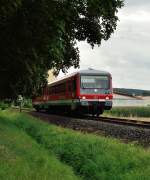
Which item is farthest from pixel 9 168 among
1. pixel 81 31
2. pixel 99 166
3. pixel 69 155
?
pixel 81 31

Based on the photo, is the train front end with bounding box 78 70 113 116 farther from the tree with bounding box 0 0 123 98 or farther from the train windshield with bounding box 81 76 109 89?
the tree with bounding box 0 0 123 98

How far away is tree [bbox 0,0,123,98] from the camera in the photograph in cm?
1683

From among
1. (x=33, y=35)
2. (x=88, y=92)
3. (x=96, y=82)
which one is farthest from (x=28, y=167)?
(x=96, y=82)

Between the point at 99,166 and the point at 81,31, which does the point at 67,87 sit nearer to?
the point at 81,31

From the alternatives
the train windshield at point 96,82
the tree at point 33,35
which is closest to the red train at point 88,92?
the train windshield at point 96,82

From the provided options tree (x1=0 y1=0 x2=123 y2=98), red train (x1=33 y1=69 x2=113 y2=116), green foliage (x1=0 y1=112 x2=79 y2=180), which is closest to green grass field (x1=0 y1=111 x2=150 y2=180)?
green foliage (x1=0 y1=112 x2=79 y2=180)

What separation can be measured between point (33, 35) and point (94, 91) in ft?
67.5

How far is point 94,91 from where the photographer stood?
3891 cm

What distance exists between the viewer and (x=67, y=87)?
40750 millimetres

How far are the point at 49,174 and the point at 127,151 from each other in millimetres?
3475

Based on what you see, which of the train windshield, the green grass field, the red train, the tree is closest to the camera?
the green grass field

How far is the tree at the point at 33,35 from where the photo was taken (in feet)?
55.2

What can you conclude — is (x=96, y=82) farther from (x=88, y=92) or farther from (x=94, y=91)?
(x=88, y=92)

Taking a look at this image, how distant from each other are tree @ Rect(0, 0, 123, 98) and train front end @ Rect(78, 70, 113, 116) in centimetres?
1266
